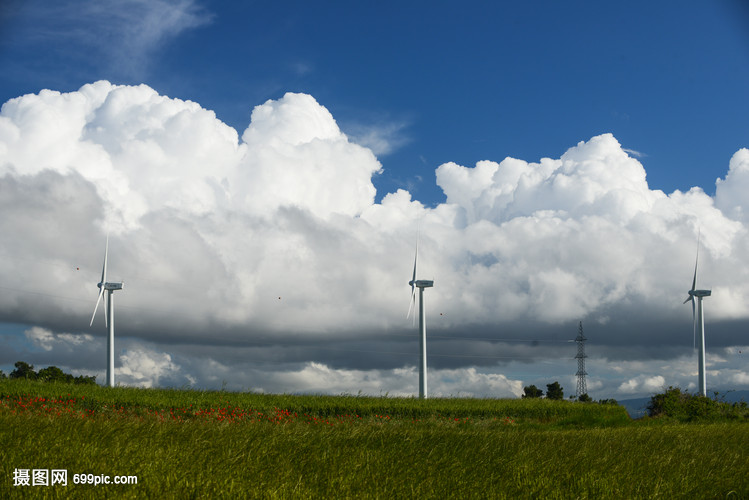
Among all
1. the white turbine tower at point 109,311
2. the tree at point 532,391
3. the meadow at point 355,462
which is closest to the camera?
the meadow at point 355,462

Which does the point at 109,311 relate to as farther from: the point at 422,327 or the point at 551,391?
the point at 551,391

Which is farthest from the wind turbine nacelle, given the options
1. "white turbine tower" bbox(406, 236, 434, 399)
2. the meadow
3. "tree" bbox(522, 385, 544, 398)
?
the meadow

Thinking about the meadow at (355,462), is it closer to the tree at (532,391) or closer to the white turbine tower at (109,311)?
the white turbine tower at (109,311)

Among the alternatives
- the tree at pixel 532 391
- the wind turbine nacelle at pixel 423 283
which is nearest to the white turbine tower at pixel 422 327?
the wind turbine nacelle at pixel 423 283

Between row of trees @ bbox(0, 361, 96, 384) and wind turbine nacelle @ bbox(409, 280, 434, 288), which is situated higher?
wind turbine nacelle @ bbox(409, 280, 434, 288)

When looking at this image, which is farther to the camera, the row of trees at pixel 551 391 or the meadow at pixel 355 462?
the row of trees at pixel 551 391

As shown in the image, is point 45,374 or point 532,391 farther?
point 532,391

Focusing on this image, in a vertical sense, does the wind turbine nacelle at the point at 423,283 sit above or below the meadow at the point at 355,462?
above

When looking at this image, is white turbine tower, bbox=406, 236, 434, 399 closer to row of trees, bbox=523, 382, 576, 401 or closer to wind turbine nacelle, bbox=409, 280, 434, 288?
wind turbine nacelle, bbox=409, 280, 434, 288

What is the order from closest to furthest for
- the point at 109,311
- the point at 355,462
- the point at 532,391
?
the point at 355,462 < the point at 109,311 < the point at 532,391

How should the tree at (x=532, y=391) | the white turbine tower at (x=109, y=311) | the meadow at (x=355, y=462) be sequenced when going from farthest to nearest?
1. the tree at (x=532, y=391)
2. the white turbine tower at (x=109, y=311)
3. the meadow at (x=355, y=462)

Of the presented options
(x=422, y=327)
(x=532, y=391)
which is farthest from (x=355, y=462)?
(x=532, y=391)

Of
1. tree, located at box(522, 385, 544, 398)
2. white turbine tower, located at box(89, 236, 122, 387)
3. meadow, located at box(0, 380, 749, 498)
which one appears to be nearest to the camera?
meadow, located at box(0, 380, 749, 498)

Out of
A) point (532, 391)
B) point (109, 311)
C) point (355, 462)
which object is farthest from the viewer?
point (532, 391)
